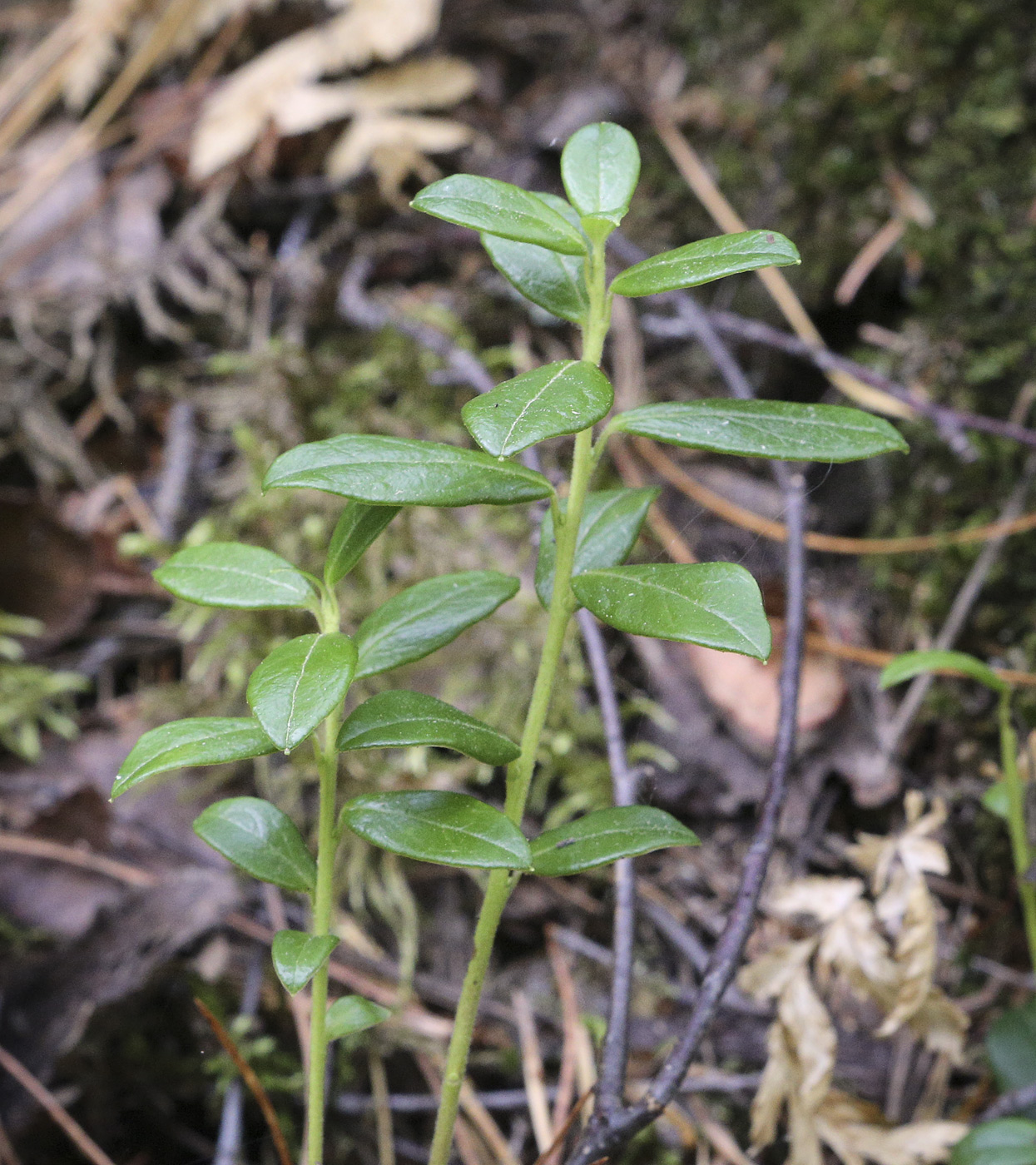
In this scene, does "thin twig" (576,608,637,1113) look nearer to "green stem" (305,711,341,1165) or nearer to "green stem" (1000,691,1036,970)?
"green stem" (305,711,341,1165)

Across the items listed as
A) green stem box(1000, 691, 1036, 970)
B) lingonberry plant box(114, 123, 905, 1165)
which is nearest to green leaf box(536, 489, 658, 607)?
lingonberry plant box(114, 123, 905, 1165)

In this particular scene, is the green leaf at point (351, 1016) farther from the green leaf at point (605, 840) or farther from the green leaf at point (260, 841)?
the green leaf at point (605, 840)

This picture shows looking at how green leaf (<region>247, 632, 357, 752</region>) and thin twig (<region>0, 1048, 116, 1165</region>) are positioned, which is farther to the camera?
thin twig (<region>0, 1048, 116, 1165</region>)

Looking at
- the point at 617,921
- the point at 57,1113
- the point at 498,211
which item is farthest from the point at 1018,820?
the point at 57,1113

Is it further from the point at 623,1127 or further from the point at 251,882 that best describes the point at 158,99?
the point at 623,1127

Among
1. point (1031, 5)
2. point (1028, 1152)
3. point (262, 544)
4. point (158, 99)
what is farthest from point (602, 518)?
point (158, 99)
